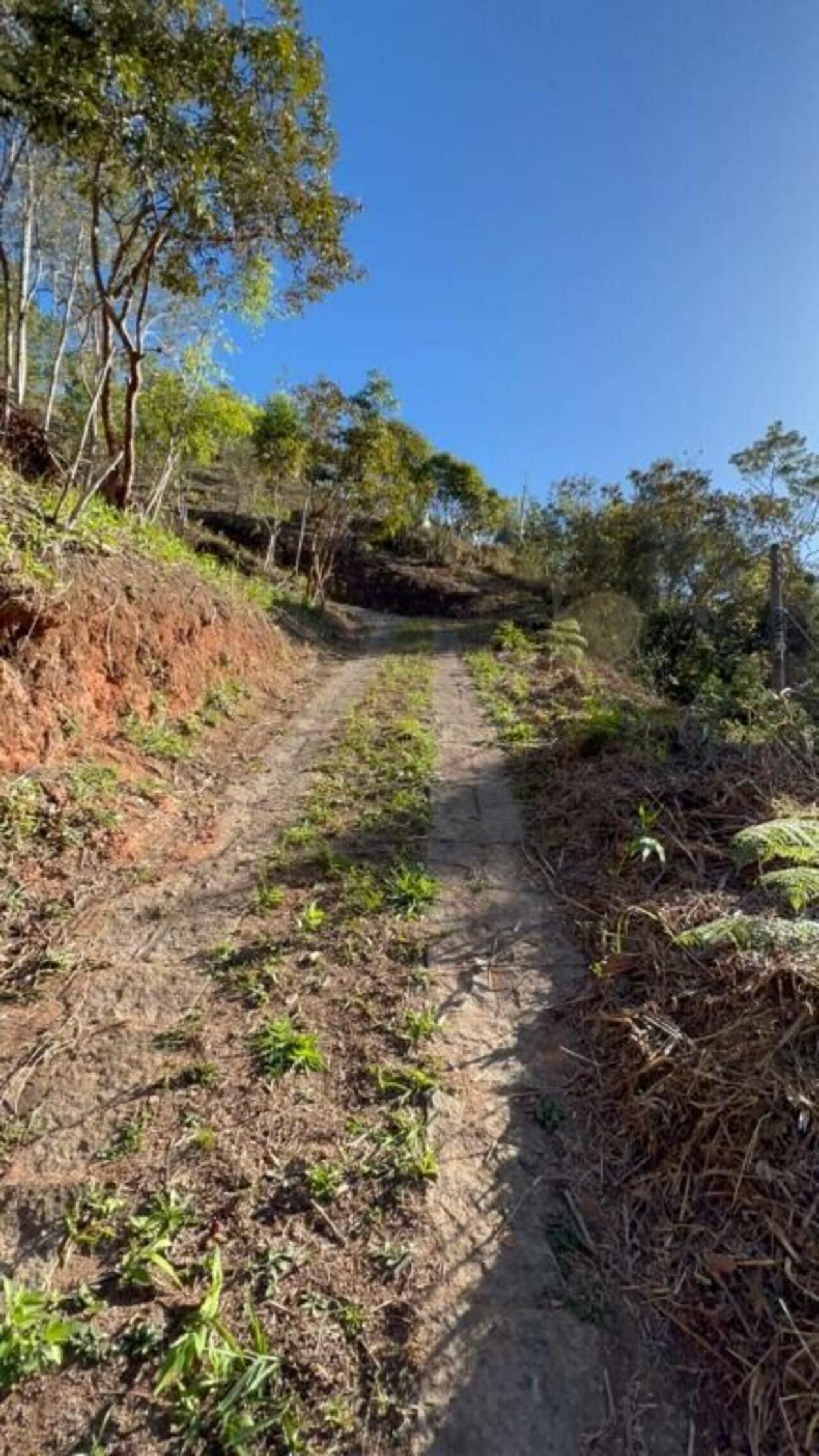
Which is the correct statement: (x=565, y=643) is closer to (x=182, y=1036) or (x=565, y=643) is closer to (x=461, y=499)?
(x=182, y=1036)

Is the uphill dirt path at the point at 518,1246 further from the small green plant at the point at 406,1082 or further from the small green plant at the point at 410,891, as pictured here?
the small green plant at the point at 410,891

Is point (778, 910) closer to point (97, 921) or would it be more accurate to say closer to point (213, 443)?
point (97, 921)

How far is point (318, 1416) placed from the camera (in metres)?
1.58

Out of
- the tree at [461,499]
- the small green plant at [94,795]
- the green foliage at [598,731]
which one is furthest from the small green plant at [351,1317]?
the tree at [461,499]

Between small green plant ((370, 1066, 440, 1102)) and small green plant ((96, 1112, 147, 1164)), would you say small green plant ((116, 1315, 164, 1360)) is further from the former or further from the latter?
small green plant ((370, 1066, 440, 1102))

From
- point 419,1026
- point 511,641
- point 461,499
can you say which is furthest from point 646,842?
point 461,499

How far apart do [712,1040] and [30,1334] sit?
2190 mm

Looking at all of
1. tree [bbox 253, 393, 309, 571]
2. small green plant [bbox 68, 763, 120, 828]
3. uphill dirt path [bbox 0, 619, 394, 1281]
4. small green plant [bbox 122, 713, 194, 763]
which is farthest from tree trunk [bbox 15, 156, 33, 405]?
uphill dirt path [bbox 0, 619, 394, 1281]

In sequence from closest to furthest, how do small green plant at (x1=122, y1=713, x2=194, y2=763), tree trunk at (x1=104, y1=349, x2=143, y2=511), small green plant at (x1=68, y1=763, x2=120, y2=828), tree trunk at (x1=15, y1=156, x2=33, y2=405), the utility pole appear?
small green plant at (x1=68, y1=763, x2=120, y2=828)
small green plant at (x1=122, y1=713, x2=194, y2=763)
tree trunk at (x1=104, y1=349, x2=143, y2=511)
tree trunk at (x1=15, y1=156, x2=33, y2=405)
the utility pole

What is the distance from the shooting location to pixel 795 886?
288 cm

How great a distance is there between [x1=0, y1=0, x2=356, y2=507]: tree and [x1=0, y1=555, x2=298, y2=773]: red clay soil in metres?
2.22

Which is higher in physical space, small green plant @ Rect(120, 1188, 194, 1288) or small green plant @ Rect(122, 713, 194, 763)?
small green plant @ Rect(122, 713, 194, 763)

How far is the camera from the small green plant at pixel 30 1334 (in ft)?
5.29

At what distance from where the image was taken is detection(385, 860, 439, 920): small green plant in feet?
12.2
